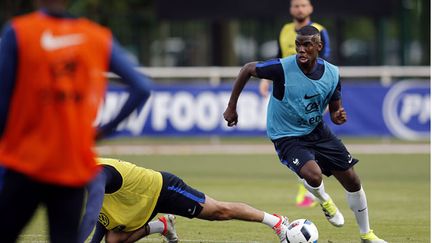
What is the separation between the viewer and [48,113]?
16.1 ft

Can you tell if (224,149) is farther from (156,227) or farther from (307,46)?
(156,227)

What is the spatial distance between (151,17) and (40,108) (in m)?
25.3

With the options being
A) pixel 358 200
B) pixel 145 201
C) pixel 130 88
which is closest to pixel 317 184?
pixel 358 200

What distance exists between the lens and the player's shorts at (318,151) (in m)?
9.40

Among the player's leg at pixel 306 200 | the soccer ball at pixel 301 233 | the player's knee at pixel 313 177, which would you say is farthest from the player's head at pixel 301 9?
the soccer ball at pixel 301 233

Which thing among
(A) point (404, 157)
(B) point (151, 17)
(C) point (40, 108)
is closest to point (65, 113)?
(C) point (40, 108)

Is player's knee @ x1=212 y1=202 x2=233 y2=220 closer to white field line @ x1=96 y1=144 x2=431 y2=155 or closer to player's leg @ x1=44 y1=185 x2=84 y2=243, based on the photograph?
player's leg @ x1=44 y1=185 x2=84 y2=243

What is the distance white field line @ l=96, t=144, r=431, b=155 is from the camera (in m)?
21.6

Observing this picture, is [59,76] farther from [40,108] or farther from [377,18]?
[377,18]

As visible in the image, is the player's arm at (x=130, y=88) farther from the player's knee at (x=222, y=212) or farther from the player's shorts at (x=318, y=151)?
the player's shorts at (x=318, y=151)

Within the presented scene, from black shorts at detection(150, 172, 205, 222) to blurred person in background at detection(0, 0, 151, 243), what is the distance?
328cm

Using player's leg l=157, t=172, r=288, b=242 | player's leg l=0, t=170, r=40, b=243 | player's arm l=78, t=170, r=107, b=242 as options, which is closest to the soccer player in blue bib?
player's leg l=157, t=172, r=288, b=242

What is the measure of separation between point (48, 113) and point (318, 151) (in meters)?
4.93

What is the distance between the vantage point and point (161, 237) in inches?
396
